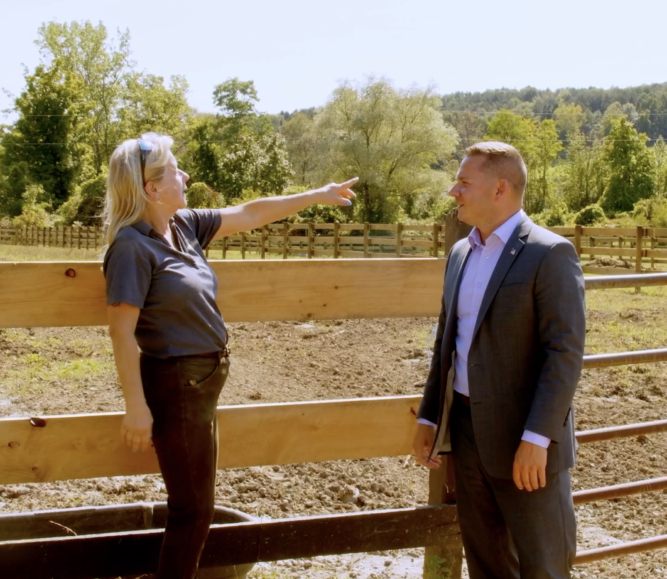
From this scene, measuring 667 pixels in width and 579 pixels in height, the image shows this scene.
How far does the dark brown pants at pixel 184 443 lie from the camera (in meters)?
2.28

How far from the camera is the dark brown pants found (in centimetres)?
228

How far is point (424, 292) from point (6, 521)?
1.79m

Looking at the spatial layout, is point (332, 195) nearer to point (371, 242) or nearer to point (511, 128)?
point (371, 242)

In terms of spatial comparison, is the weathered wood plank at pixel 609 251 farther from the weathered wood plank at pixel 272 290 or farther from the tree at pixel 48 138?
the tree at pixel 48 138

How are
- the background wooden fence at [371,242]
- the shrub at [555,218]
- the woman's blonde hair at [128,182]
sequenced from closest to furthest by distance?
1. the woman's blonde hair at [128,182]
2. the background wooden fence at [371,242]
3. the shrub at [555,218]

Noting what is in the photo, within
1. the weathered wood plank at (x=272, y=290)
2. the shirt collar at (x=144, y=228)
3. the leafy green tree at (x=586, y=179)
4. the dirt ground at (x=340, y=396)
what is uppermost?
the leafy green tree at (x=586, y=179)

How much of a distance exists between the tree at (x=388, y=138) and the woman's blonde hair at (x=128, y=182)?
A: 44.4 meters

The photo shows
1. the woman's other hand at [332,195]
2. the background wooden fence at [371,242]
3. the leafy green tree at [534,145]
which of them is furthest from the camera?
the leafy green tree at [534,145]

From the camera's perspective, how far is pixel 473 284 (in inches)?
93.7

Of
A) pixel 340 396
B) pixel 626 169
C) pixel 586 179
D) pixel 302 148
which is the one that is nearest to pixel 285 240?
pixel 340 396

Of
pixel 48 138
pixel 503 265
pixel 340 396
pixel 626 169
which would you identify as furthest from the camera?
pixel 626 169

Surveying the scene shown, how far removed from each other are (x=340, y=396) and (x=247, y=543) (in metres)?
3.95

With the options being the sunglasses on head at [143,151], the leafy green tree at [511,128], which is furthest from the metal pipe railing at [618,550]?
the leafy green tree at [511,128]

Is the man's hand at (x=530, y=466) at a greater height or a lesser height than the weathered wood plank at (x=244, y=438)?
greater
